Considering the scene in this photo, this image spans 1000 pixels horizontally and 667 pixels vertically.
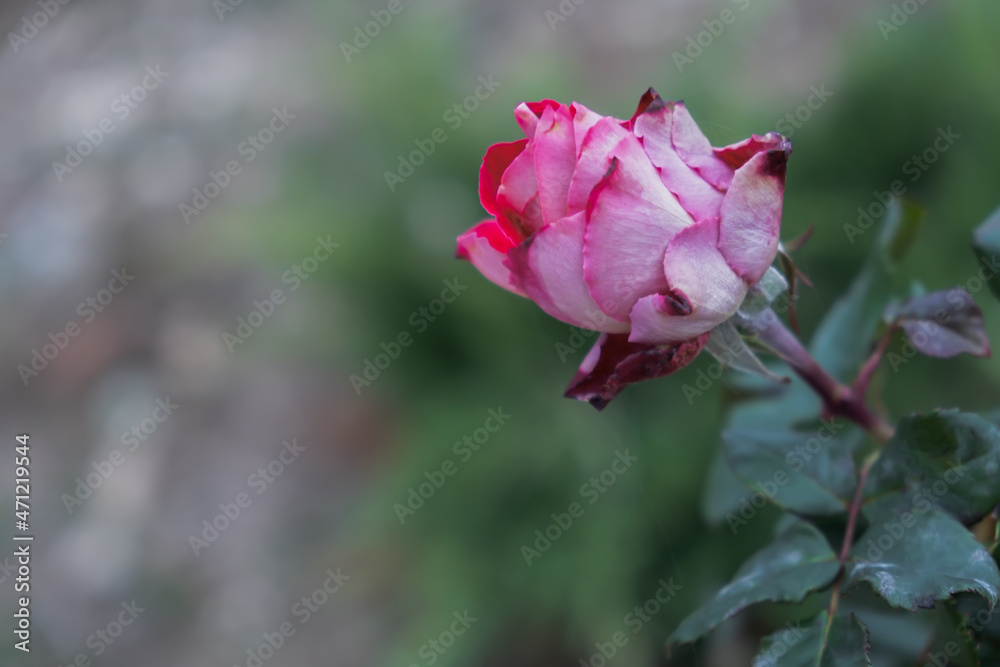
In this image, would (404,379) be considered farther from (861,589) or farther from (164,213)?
(164,213)

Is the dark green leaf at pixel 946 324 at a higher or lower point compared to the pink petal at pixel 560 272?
lower

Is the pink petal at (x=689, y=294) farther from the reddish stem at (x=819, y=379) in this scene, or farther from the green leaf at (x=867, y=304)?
the green leaf at (x=867, y=304)

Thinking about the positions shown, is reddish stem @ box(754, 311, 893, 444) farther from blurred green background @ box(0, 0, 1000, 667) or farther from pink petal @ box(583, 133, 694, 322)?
blurred green background @ box(0, 0, 1000, 667)

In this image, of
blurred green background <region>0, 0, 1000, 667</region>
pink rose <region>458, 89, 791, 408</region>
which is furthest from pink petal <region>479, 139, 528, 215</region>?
blurred green background <region>0, 0, 1000, 667</region>

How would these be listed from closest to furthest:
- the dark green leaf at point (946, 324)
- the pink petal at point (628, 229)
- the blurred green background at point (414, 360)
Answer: the pink petal at point (628, 229) → the dark green leaf at point (946, 324) → the blurred green background at point (414, 360)

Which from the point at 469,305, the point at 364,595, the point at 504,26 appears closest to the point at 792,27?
the point at 504,26

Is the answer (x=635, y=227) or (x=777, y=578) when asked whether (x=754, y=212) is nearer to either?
(x=635, y=227)

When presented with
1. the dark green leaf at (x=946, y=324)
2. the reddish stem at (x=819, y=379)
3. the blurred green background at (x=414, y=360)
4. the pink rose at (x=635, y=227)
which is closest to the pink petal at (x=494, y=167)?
the pink rose at (x=635, y=227)

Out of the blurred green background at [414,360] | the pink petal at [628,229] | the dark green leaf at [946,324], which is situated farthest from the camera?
the blurred green background at [414,360]
